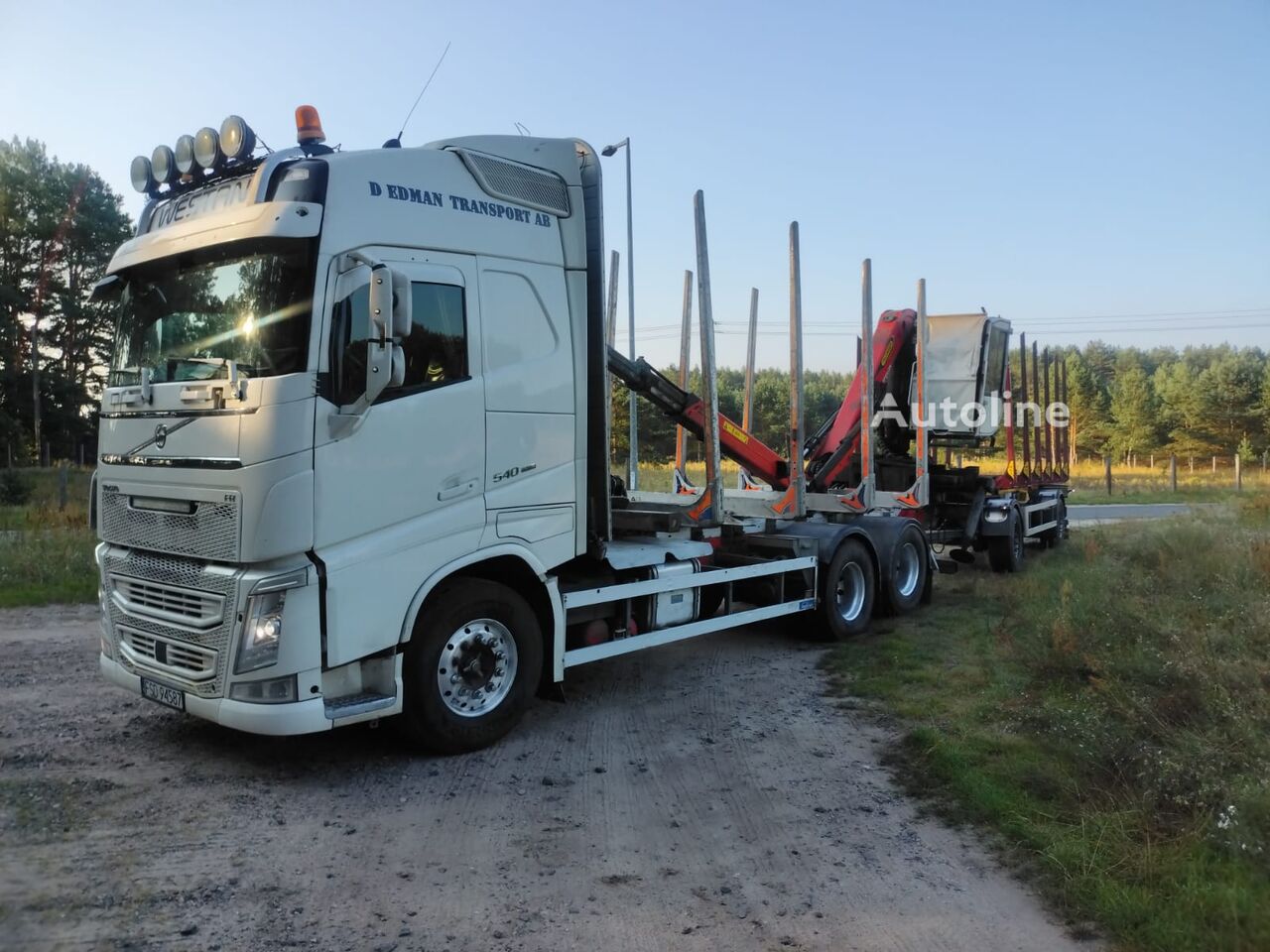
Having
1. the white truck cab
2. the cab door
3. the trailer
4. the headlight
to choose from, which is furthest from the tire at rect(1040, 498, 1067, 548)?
the headlight

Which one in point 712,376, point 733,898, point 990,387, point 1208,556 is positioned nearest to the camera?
point 733,898

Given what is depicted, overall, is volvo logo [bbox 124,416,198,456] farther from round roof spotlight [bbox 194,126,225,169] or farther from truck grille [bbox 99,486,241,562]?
round roof spotlight [bbox 194,126,225,169]

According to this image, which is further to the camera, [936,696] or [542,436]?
[936,696]

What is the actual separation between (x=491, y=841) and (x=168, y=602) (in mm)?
2307

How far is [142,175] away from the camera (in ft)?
18.1

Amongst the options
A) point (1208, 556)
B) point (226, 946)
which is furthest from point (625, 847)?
point (1208, 556)

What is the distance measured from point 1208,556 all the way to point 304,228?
36.1 ft

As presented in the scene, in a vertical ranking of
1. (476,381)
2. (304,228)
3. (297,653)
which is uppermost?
(304,228)

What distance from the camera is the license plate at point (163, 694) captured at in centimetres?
483

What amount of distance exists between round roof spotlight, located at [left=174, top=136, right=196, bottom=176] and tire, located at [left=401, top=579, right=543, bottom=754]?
9.65 feet

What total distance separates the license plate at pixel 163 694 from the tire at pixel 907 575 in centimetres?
670

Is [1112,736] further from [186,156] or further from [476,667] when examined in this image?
[186,156]

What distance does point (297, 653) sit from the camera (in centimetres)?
449

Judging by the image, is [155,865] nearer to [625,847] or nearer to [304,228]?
[625,847]
